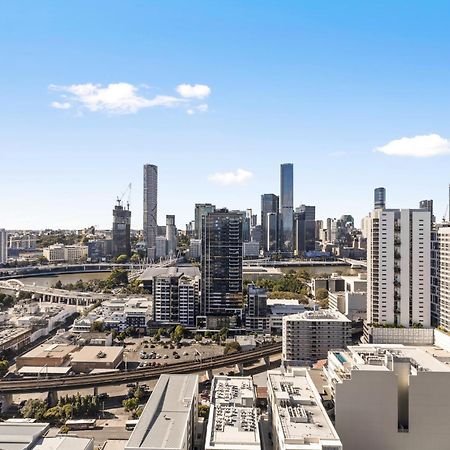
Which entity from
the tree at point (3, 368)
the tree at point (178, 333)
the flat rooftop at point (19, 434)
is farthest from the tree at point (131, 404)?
the tree at point (178, 333)

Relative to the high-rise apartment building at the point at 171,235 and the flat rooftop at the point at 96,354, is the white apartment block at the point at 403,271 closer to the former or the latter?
the flat rooftop at the point at 96,354

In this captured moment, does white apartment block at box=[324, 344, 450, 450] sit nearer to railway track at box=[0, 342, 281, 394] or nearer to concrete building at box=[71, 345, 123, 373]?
railway track at box=[0, 342, 281, 394]

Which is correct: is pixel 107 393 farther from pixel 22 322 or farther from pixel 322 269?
pixel 322 269

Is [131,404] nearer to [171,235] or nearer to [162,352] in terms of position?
[162,352]

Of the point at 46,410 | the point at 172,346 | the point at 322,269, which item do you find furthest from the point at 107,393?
the point at 322,269

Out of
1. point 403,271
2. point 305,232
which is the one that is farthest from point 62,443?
point 305,232
